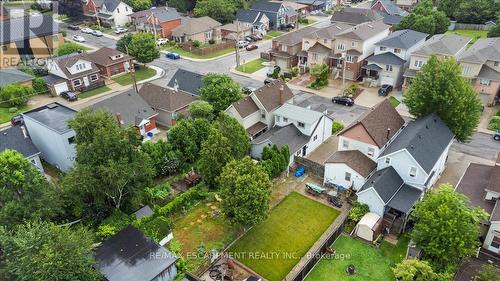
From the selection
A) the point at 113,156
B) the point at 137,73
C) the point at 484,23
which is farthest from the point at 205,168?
the point at 484,23

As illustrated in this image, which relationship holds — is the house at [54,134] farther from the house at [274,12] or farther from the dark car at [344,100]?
the house at [274,12]

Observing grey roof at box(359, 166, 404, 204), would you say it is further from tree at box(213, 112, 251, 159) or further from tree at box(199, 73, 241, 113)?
tree at box(199, 73, 241, 113)

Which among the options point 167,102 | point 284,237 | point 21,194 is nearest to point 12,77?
point 167,102

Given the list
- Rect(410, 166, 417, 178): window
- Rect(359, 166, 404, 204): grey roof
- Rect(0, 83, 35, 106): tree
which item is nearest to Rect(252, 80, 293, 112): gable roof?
Rect(359, 166, 404, 204): grey roof

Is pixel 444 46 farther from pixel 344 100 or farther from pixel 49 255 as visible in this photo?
pixel 49 255

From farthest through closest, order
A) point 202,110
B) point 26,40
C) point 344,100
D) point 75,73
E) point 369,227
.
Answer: point 26,40
point 75,73
point 344,100
point 202,110
point 369,227

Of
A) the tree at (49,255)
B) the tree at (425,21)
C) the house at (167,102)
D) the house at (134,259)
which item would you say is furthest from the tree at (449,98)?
the tree at (425,21)

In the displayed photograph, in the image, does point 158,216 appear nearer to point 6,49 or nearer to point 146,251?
point 146,251
